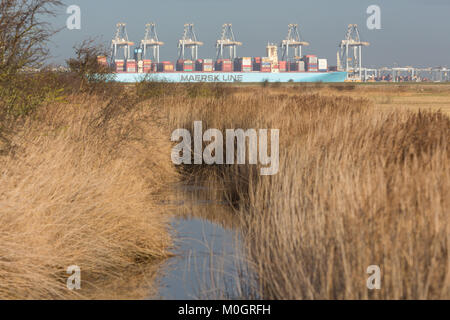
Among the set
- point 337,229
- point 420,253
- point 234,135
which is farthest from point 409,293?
point 234,135

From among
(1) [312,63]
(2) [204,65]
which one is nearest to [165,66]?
(2) [204,65]

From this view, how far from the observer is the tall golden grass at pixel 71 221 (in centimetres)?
595

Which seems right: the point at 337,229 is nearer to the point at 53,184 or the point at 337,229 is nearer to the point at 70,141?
the point at 53,184

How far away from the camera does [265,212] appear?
7.21m

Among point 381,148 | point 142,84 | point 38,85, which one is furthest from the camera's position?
point 142,84

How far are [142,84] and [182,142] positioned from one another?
283 cm

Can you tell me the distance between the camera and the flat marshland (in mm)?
4465

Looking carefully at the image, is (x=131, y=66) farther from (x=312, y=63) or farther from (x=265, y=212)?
(x=265, y=212)

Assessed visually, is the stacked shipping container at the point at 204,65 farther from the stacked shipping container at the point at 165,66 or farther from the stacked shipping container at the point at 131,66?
the stacked shipping container at the point at 131,66

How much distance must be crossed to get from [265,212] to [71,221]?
202 cm

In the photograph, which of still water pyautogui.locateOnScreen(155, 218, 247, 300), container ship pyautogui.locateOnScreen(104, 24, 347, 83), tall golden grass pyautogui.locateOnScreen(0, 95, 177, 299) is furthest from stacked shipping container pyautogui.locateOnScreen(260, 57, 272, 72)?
tall golden grass pyautogui.locateOnScreen(0, 95, 177, 299)

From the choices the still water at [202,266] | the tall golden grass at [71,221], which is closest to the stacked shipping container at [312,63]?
the still water at [202,266]

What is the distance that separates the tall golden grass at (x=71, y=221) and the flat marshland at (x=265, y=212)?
0.06 feet
